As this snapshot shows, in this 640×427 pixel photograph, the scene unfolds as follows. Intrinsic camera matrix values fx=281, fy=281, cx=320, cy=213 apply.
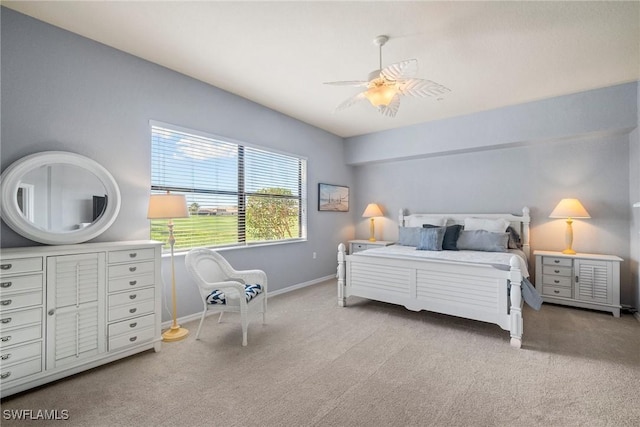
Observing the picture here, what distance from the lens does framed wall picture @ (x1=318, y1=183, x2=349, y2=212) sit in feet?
17.0

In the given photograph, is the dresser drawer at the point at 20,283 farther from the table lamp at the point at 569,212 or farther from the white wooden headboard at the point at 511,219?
the table lamp at the point at 569,212

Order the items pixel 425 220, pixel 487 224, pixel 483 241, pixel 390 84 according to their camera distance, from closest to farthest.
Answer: pixel 390 84 → pixel 483 241 → pixel 487 224 → pixel 425 220

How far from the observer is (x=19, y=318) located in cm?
190

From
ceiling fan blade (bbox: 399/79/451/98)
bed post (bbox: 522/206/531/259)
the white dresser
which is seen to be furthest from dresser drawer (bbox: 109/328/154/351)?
bed post (bbox: 522/206/531/259)

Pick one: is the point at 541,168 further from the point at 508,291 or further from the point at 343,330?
the point at 343,330

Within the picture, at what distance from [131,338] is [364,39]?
10.8 feet

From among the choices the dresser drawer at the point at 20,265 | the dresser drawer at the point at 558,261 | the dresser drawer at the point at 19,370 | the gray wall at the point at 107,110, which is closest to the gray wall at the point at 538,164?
the dresser drawer at the point at 558,261

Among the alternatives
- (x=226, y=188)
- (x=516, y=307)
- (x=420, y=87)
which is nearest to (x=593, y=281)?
(x=516, y=307)

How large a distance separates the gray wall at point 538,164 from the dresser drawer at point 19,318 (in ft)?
16.1

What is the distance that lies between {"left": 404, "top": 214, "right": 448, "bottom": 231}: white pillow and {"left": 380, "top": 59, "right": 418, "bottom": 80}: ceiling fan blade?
2979mm

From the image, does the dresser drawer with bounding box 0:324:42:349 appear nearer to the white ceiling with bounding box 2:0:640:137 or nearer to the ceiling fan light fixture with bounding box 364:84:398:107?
the white ceiling with bounding box 2:0:640:137

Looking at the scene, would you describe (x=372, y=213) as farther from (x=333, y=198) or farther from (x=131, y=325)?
(x=131, y=325)

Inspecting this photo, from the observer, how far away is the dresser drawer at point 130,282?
232 cm

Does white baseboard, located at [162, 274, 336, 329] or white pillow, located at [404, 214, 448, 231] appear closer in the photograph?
white baseboard, located at [162, 274, 336, 329]
